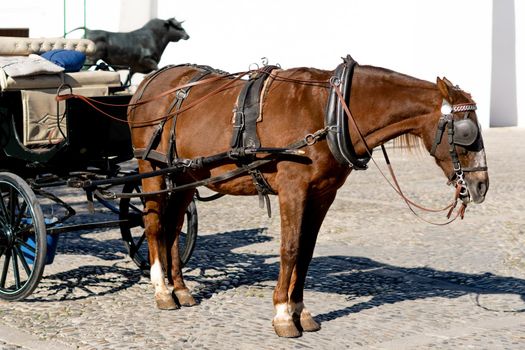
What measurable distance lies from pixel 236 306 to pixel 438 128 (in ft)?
6.16

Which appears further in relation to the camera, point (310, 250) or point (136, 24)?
point (136, 24)

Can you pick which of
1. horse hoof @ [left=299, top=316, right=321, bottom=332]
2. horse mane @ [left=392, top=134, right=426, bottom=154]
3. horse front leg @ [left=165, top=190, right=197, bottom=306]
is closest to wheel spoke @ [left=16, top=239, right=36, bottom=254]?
horse front leg @ [left=165, top=190, right=197, bottom=306]

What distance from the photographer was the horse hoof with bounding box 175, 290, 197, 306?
267 inches

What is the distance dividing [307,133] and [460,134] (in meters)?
0.89

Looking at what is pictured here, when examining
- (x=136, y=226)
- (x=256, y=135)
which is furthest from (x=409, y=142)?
(x=136, y=226)

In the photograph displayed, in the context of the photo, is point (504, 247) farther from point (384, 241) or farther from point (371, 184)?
point (371, 184)

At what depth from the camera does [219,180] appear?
20.7 ft

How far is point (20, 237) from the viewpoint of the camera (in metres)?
6.94

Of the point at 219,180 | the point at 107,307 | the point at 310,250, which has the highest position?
Result: the point at 219,180

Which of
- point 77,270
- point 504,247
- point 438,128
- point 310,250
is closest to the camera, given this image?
point 438,128

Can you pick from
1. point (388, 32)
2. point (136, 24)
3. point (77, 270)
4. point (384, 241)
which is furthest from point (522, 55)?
point (77, 270)

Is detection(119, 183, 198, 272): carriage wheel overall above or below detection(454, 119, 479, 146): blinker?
below

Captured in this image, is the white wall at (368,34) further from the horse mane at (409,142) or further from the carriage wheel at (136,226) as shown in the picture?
the horse mane at (409,142)

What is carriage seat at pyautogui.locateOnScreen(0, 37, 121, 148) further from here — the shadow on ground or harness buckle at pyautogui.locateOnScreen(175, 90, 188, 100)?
the shadow on ground
